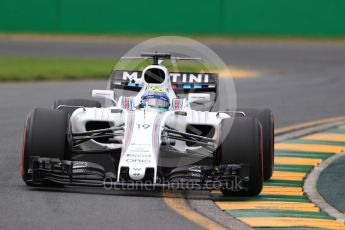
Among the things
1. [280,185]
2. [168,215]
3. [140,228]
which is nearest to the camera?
[140,228]

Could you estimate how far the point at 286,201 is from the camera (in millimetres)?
10125

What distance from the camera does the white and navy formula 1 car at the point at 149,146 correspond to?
32.7 feet

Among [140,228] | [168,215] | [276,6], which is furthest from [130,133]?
[276,6]

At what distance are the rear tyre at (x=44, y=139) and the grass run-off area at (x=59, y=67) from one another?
13.7 meters

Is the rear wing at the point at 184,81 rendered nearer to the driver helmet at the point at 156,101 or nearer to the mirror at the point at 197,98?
the mirror at the point at 197,98

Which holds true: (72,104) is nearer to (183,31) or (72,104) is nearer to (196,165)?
(196,165)

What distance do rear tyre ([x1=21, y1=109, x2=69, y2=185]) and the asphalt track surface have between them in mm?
321

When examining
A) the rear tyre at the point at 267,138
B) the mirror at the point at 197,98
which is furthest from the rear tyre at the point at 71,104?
the rear tyre at the point at 267,138

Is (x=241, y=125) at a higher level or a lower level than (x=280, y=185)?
higher

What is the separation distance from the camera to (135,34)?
1654 inches

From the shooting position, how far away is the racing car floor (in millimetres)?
8906

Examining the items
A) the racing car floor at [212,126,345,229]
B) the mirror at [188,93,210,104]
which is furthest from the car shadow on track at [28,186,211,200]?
the mirror at [188,93,210,104]

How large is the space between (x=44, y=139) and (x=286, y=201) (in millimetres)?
2279

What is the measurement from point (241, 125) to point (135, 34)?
3198 cm
